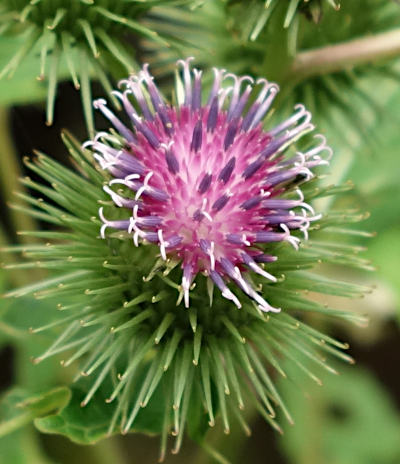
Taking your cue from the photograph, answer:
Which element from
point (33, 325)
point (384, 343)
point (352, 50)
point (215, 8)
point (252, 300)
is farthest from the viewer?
point (384, 343)

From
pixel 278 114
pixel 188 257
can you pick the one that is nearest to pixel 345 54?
pixel 278 114

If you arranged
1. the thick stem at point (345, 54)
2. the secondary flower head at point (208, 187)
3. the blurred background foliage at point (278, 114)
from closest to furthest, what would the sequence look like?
the secondary flower head at point (208, 187)
the blurred background foliage at point (278, 114)
the thick stem at point (345, 54)

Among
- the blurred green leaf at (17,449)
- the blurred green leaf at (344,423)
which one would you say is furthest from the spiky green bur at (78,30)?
the blurred green leaf at (344,423)

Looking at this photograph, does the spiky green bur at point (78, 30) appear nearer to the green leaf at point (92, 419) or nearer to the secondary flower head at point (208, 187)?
the secondary flower head at point (208, 187)

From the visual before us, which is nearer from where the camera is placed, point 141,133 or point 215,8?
point 141,133

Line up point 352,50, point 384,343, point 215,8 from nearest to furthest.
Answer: point 352,50 < point 215,8 < point 384,343

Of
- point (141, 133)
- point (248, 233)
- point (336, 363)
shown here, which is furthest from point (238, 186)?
point (336, 363)

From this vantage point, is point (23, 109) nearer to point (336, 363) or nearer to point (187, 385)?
point (336, 363)

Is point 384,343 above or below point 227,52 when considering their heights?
below
